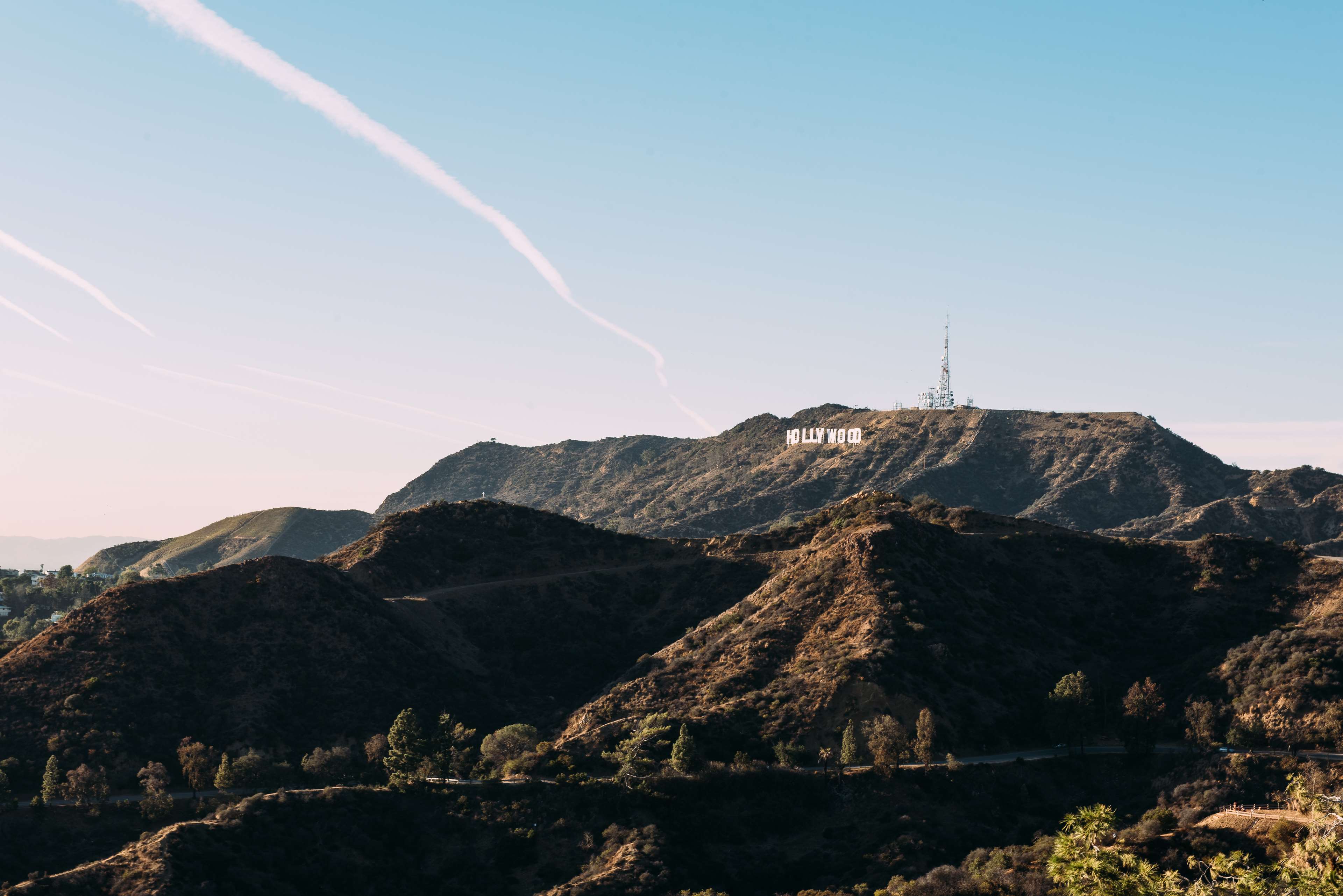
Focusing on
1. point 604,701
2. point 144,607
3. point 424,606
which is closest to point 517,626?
point 424,606

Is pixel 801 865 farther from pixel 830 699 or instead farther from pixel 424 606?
pixel 424 606

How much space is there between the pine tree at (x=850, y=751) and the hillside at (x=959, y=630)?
137 inches

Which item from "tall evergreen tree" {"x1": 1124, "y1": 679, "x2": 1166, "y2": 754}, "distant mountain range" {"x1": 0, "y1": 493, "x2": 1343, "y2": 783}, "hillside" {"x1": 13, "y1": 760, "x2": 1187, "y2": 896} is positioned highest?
"distant mountain range" {"x1": 0, "y1": 493, "x2": 1343, "y2": 783}

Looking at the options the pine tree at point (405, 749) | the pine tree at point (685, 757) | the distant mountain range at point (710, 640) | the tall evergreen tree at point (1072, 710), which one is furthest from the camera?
the distant mountain range at point (710, 640)

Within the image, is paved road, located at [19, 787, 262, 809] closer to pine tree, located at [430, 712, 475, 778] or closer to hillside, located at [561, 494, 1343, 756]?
pine tree, located at [430, 712, 475, 778]

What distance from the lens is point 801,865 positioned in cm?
7675

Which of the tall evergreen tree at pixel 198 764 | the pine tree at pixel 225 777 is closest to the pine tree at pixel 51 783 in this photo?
the tall evergreen tree at pixel 198 764

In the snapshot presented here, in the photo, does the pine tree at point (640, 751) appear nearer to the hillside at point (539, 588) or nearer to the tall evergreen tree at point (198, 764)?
the hillside at point (539, 588)

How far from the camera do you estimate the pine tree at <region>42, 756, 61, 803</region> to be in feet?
287

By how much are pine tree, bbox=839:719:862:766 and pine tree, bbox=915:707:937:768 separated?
15.4 ft

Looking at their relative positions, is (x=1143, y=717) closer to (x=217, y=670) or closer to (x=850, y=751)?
(x=850, y=751)

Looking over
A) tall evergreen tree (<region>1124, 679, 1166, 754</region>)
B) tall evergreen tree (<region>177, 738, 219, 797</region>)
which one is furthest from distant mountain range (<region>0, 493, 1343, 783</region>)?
tall evergreen tree (<region>1124, 679, 1166, 754</region>)

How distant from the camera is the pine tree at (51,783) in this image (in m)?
87.4

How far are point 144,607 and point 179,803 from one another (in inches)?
1312
